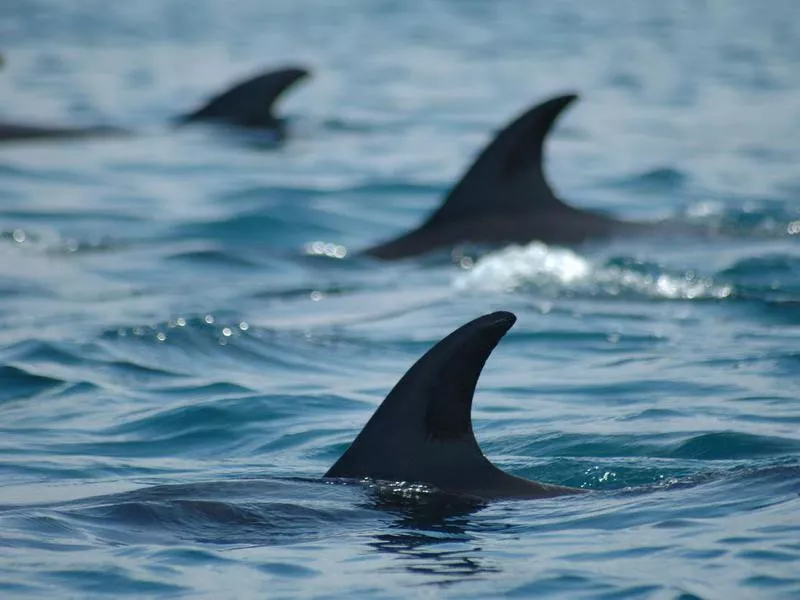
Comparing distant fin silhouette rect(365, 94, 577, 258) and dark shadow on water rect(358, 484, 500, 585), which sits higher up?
distant fin silhouette rect(365, 94, 577, 258)

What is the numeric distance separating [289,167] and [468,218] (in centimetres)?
626

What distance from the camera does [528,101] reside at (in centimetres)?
2542

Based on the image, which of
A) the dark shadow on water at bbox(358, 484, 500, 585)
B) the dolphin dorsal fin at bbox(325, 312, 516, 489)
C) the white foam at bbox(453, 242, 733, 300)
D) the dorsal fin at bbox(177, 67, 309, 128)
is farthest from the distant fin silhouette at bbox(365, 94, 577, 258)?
the dorsal fin at bbox(177, 67, 309, 128)

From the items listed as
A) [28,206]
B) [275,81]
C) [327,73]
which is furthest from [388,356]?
[327,73]

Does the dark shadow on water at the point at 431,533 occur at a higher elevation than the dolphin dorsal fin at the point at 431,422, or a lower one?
lower

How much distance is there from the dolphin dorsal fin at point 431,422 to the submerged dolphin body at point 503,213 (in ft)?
21.2

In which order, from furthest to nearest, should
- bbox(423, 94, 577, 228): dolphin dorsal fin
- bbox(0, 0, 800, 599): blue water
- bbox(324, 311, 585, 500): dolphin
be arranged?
bbox(423, 94, 577, 228): dolphin dorsal fin < bbox(324, 311, 585, 500): dolphin < bbox(0, 0, 800, 599): blue water

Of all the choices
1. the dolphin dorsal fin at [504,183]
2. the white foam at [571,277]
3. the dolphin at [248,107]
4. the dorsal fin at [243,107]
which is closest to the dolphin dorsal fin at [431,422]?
the white foam at [571,277]

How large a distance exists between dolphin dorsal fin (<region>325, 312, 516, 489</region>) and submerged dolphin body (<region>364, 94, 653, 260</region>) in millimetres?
6453

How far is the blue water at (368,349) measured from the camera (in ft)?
19.6

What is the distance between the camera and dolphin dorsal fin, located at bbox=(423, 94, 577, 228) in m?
12.7

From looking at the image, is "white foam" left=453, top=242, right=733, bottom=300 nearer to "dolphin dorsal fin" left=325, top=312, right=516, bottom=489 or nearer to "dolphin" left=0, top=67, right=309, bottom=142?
"dolphin dorsal fin" left=325, top=312, right=516, bottom=489

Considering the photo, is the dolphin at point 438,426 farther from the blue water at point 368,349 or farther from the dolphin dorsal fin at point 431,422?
the blue water at point 368,349

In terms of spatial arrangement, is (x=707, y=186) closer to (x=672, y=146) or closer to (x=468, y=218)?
(x=672, y=146)
